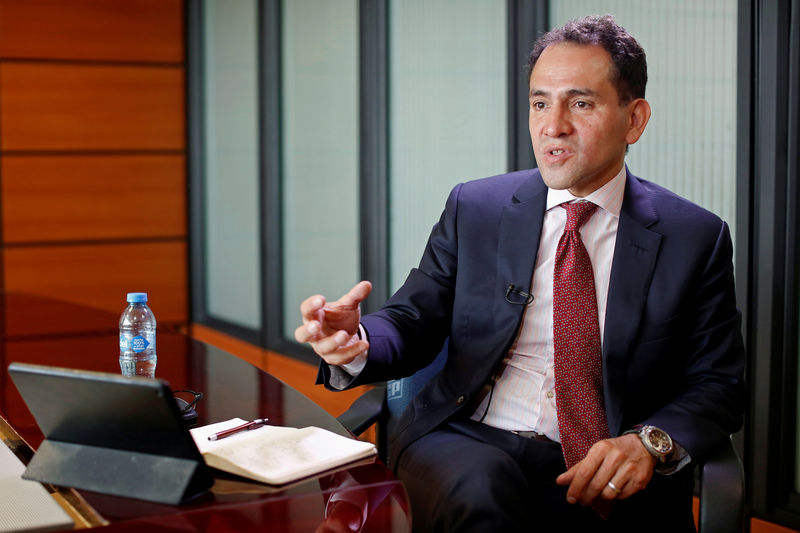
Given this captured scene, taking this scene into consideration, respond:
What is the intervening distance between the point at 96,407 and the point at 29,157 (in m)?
4.93

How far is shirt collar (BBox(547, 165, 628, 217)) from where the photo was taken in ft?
6.29

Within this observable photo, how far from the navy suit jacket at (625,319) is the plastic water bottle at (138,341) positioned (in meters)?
0.43

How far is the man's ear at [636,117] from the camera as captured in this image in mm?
1943

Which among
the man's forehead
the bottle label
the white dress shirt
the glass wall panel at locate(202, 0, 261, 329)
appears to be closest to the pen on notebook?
the bottle label

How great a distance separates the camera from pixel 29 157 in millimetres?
5625

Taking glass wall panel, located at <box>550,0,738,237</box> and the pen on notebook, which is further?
glass wall panel, located at <box>550,0,738,237</box>

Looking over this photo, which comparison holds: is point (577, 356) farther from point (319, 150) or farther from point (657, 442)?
point (319, 150)

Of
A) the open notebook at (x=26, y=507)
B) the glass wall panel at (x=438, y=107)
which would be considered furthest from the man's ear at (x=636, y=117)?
the glass wall panel at (x=438, y=107)

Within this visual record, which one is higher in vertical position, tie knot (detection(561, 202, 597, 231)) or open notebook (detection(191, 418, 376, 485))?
tie knot (detection(561, 202, 597, 231))

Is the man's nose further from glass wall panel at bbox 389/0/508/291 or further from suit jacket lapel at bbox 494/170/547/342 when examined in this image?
glass wall panel at bbox 389/0/508/291

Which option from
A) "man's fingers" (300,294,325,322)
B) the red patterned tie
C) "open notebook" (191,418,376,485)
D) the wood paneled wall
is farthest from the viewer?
the wood paneled wall

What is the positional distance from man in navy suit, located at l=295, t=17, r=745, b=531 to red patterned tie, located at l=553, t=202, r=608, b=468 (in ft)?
0.09

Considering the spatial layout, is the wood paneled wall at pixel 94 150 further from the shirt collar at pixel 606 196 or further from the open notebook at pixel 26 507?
the open notebook at pixel 26 507

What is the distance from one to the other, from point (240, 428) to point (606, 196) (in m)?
0.94
